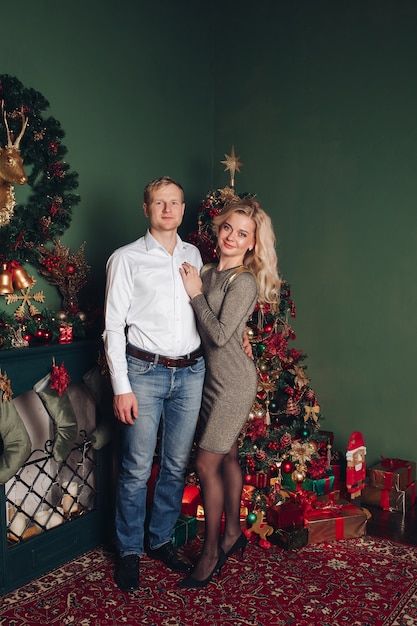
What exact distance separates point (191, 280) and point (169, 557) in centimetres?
136

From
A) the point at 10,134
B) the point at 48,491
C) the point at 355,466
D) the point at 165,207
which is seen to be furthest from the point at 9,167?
the point at 355,466

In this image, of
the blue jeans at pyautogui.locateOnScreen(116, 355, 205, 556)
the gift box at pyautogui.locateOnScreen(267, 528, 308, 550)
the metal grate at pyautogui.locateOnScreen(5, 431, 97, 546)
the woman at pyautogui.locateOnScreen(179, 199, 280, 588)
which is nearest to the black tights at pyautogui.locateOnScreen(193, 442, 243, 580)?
the woman at pyautogui.locateOnScreen(179, 199, 280, 588)

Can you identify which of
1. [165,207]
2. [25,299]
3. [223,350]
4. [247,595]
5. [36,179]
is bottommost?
[247,595]

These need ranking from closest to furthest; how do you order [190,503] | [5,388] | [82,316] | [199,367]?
[5,388] < [199,367] < [82,316] < [190,503]

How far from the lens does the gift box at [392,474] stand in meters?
3.71

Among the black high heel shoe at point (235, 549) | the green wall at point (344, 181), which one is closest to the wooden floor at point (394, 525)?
the green wall at point (344, 181)

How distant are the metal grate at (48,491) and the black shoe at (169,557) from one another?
0.43m

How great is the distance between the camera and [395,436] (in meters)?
3.99

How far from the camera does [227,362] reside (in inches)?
104

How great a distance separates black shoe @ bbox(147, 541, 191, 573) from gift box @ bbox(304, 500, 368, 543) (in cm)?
74

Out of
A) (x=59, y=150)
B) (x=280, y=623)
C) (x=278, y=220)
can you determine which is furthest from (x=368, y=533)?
(x=59, y=150)

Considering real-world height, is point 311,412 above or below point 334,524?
above

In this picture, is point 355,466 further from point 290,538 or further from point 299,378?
point 290,538

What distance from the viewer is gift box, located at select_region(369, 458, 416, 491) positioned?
12.2ft
